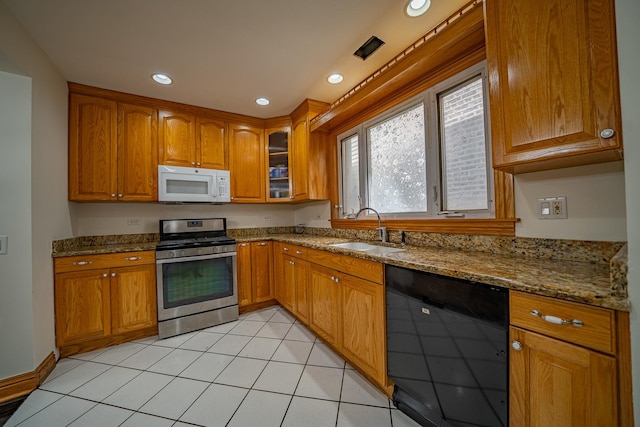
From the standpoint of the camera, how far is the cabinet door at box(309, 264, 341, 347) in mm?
1853

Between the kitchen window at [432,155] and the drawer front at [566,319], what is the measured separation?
811mm

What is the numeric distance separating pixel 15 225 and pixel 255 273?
192cm

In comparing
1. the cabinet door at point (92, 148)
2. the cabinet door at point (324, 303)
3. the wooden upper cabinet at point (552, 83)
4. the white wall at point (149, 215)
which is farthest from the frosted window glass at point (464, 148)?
the cabinet door at point (92, 148)

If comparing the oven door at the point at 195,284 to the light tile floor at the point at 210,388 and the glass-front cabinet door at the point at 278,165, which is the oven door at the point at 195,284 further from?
the glass-front cabinet door at the point at 278,165

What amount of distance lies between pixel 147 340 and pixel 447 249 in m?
2.77

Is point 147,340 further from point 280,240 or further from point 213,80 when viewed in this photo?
point 213,80

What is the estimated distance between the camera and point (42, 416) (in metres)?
1.38

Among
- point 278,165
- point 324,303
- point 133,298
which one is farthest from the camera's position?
point 278,165

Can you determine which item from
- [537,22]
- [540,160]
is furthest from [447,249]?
[537,22]

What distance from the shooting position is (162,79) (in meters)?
2.24

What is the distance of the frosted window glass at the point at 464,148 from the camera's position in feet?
5.18

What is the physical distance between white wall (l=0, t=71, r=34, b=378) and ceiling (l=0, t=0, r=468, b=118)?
52 centimetres

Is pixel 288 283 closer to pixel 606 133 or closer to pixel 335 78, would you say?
pixel 335 78

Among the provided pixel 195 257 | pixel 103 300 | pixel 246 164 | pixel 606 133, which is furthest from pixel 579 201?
pixel 103 300
